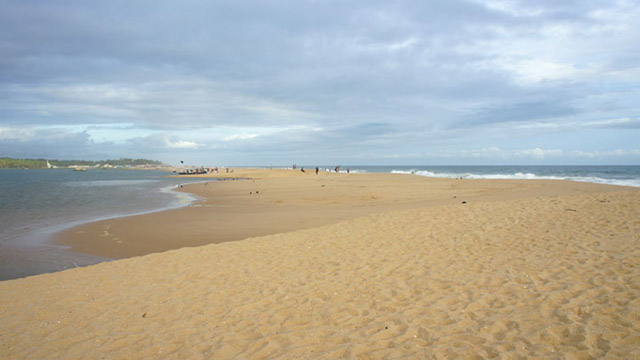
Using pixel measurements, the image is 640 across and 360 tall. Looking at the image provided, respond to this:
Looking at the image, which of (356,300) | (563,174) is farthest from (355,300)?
(563,174)

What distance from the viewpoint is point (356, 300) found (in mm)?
6234

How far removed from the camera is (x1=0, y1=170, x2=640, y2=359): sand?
15.4ft

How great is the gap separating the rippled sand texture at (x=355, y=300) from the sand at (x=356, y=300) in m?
0.03

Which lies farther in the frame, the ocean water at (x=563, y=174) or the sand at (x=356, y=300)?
the ocean water at (x=563, y=174)

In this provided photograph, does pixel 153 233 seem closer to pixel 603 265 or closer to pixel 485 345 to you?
pixel 485 345

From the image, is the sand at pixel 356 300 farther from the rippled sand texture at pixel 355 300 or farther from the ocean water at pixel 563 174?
the ocean water at pixel 563 174

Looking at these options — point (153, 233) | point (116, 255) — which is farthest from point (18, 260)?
point (153, 233)

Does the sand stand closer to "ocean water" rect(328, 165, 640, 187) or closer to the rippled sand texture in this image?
the rippled sand texture

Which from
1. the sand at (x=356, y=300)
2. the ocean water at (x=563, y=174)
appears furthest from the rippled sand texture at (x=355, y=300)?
the ocean water at (x=563, y=174)

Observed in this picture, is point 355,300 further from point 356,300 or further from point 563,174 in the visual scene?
point 563,174

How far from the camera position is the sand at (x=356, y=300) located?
4709 millimetres

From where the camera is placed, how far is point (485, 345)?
4473mm

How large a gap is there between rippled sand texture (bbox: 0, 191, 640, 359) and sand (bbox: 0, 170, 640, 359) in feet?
0.09

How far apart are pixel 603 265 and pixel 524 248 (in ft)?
6.21
